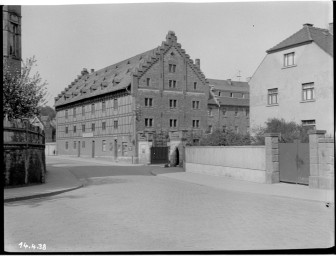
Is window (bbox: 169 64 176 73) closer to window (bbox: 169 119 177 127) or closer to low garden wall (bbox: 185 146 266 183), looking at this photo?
window (bbox: 169 119 177 127)

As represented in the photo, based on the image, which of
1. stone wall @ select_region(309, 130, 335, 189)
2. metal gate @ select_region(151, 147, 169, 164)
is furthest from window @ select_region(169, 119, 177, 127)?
stone wall @ select_region(309, 130, 335, 189)

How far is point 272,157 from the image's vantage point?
17.5m

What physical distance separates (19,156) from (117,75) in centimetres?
3110

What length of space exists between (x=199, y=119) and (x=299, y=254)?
3953cm

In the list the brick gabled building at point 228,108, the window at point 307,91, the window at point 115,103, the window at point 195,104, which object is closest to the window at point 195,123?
the window at point 195,104

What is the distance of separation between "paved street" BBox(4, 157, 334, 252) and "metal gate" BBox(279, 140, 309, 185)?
11.6ft

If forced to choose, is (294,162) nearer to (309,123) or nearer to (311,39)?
(309,123)

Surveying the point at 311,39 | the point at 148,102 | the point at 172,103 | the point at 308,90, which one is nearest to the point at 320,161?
the point at 308,90

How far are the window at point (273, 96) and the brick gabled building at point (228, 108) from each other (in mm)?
16719

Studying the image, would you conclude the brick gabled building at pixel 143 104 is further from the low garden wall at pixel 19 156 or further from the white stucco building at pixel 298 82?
Result: the low garden wall at pixel 19 156

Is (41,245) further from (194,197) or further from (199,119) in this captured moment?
(199,119)

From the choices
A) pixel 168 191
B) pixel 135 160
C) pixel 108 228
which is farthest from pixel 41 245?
pixel 135 160

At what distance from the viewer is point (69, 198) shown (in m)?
13.3
